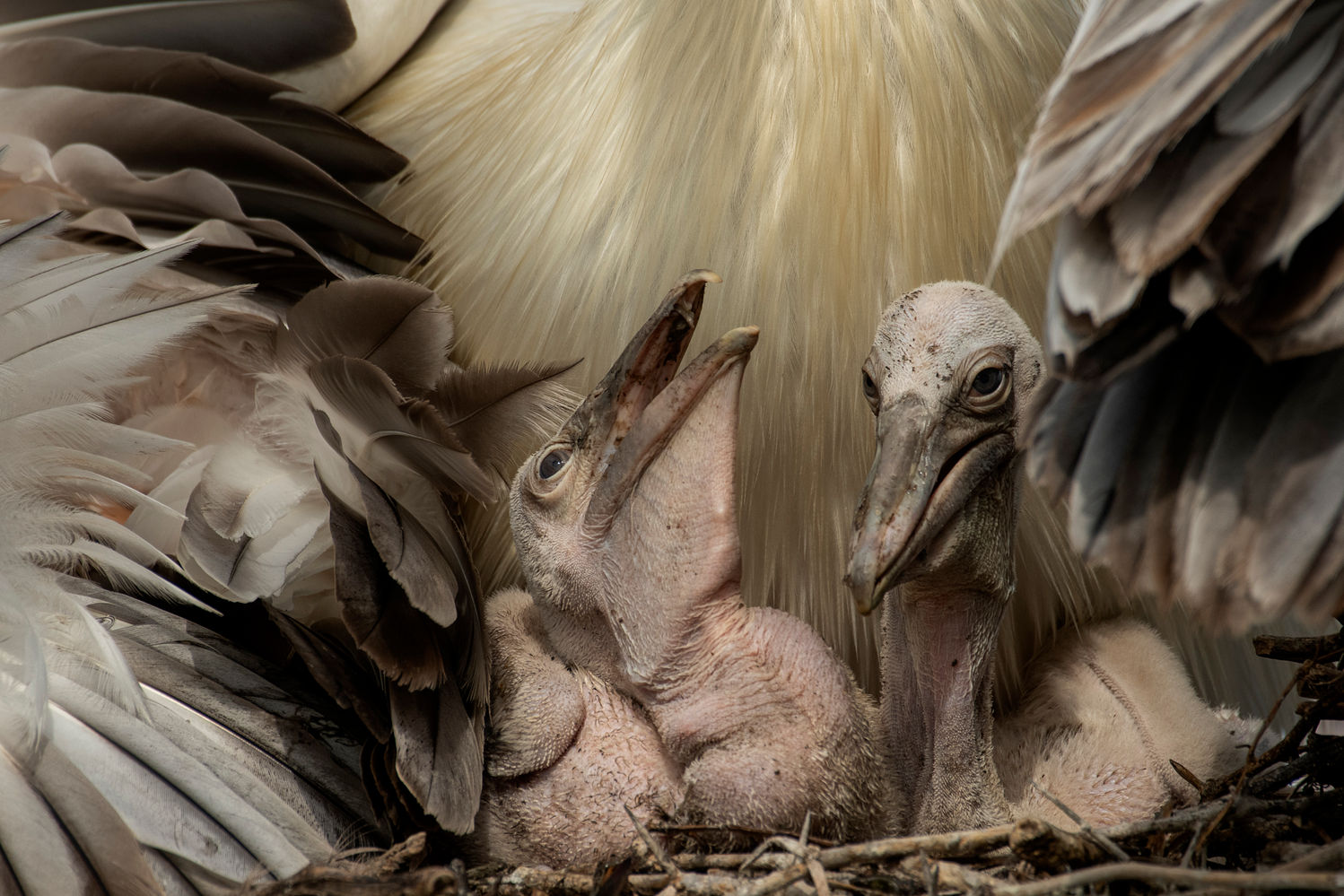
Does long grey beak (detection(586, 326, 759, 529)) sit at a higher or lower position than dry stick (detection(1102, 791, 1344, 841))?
higher

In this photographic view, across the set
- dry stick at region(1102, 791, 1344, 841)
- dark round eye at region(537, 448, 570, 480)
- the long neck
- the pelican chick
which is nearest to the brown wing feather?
the pelican chick

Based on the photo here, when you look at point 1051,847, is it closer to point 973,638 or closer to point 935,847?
point 935,847

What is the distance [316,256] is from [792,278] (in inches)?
19.2

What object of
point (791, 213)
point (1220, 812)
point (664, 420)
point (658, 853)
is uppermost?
point (791, 213)

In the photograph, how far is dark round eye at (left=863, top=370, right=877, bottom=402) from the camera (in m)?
1.18

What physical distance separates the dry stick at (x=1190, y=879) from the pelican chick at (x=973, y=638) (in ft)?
0.80

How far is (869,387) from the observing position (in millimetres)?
1192

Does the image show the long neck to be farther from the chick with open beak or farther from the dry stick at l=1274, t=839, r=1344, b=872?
the dry stick at l=1274, t=839, r=1344, b=872

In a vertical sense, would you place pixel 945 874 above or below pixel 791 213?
below

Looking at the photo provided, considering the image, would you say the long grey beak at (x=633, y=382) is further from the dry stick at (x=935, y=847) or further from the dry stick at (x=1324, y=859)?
the dry stick at (x=1324, y=859)

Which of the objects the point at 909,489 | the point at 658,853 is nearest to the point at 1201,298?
the point at 909,489

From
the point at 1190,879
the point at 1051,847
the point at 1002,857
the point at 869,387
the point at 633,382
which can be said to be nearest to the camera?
the point at 1190,879

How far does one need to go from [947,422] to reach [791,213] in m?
0.29

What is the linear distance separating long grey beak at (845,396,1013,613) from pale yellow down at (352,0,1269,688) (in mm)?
204
